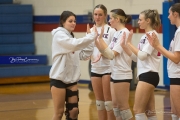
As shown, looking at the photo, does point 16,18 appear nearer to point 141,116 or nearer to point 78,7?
point 78,7

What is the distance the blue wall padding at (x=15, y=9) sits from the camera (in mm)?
11836

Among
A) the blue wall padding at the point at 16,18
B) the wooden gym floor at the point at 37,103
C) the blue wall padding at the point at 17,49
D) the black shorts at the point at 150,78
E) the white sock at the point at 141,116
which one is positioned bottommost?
the wooden gym floor at the point at 37,103

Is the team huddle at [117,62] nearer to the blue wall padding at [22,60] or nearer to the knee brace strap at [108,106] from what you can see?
the knee brace strap at [108,106]

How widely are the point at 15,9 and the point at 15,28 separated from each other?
0.50 meters

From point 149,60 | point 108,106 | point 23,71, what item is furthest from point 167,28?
point 149,60

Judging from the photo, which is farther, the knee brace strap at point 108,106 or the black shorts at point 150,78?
the knee brace strap at point 108,106

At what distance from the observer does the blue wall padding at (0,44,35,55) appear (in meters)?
11.8

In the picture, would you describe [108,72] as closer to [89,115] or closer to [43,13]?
[89,115]

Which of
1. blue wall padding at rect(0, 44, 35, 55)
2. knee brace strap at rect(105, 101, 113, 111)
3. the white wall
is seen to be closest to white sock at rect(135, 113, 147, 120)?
knee brace strap at rect(105, 101, 113, 111)

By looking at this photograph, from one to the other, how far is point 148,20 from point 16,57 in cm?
668

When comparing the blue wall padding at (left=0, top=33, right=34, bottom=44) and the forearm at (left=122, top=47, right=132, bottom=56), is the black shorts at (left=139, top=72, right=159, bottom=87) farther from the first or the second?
the blue wall padding at (left=0, top=33, right=34, bottom=44)

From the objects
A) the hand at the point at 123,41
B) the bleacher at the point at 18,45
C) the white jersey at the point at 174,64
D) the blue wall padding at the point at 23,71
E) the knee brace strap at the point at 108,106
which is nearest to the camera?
the white jersey at the point at 174,64

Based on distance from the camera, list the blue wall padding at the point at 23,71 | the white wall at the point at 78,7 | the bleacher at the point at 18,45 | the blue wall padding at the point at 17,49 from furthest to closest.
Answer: the blue wall padding at the point at 17,49, the bleacher at the point at 18,45, the blue wall padding at the point at 23,71, the white wall at the point at 78,7

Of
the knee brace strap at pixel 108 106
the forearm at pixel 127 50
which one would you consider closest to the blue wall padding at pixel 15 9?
the knee brace strap at pixel 108 106
